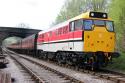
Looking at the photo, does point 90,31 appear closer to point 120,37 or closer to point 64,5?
A: point 120,37

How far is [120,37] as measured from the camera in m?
35.1

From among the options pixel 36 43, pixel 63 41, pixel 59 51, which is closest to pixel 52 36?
pixel 59 51

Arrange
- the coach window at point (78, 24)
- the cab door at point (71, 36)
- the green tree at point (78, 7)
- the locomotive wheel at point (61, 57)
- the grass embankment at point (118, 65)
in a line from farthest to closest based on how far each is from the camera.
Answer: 1. the green tree at point (78, 7)
2. the locomotive wheel at point (61, 57)
3. the grass embankment at point (118, 65)
4. the cab door at point (71, 36)
5. the coach window at point (78, 24)

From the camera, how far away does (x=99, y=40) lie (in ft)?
64.6

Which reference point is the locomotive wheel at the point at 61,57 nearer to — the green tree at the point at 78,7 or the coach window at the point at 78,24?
the coach window at the point at 78,24

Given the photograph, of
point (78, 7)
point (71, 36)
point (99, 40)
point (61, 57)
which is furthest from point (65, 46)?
point (78, 7)

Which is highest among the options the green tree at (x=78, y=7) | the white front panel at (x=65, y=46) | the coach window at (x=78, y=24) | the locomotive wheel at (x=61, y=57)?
the green tree at (x=78, y=7)

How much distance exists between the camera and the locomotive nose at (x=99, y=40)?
767 inches

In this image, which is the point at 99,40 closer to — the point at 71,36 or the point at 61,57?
the point at 71,36

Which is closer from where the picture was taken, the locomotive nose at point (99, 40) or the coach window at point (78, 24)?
the locomotive nose at point (99, 40)

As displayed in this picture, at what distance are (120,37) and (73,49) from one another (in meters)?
15.4

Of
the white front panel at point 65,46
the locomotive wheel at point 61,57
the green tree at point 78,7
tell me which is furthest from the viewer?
the green tree at point 78,7

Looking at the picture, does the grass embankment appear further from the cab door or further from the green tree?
the green tree

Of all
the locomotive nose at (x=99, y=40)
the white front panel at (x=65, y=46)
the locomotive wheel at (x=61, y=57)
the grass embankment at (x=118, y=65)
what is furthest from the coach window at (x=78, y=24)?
the locomotive wheel at (x=61, y=57)
